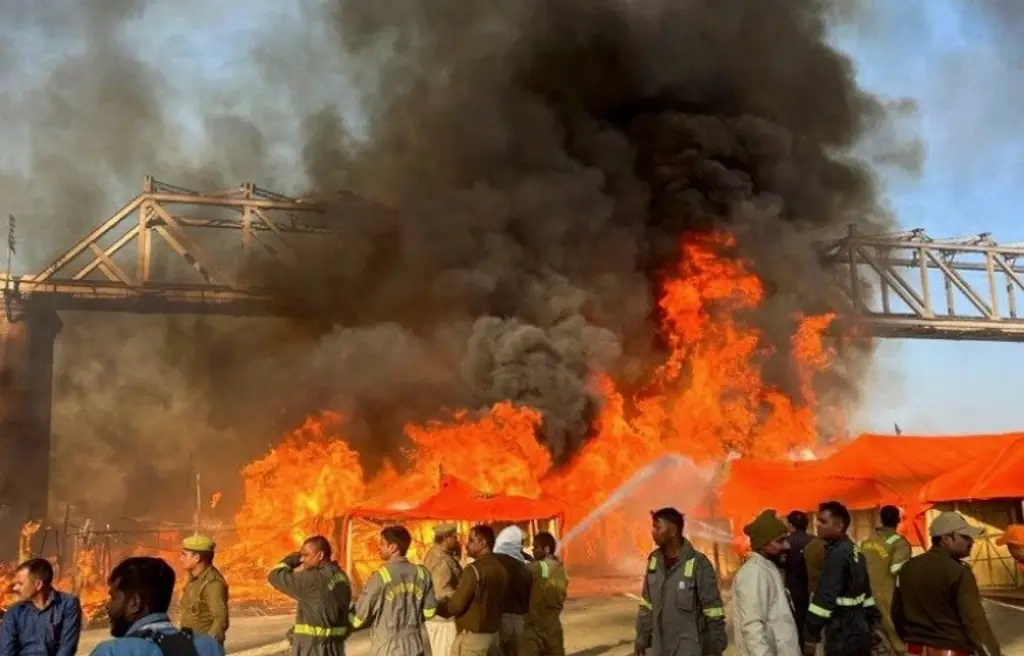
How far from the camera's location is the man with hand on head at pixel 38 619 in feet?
18.7

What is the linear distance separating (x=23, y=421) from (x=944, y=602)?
4055 cm

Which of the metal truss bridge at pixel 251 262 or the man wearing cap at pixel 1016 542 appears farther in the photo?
the metal truss bridge at pixel 251 262

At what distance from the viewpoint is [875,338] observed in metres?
51.9

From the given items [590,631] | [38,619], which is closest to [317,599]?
[38,619]

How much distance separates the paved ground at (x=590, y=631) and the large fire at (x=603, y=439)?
14.5 feet

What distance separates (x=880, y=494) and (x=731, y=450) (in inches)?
452

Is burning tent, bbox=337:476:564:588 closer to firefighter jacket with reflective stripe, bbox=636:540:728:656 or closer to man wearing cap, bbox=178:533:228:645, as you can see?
man wearing cap, bbox=178:533:228:645

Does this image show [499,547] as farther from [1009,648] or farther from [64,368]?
[64,368]

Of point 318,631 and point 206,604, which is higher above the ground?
point 206,604

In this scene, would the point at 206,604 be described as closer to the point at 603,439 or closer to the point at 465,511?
the point at 465,511

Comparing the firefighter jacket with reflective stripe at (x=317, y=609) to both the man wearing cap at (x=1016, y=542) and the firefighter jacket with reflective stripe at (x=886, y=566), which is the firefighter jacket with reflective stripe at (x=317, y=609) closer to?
the firefighter jacket with reflective stripe at (x=886, y=566)

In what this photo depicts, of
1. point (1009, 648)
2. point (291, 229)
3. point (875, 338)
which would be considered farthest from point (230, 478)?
point (1009, 648)

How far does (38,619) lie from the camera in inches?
227

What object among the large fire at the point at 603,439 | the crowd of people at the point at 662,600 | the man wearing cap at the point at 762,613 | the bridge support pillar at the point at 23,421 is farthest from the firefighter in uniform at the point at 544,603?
the bridge support pillar at the point at 23,421
